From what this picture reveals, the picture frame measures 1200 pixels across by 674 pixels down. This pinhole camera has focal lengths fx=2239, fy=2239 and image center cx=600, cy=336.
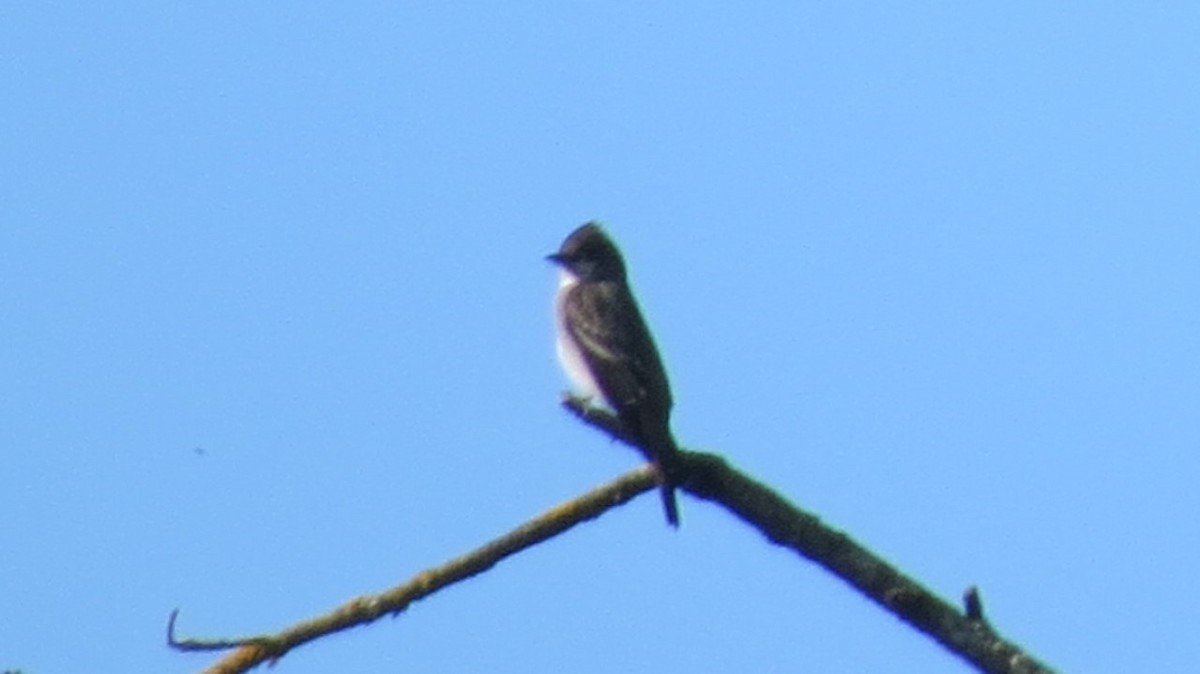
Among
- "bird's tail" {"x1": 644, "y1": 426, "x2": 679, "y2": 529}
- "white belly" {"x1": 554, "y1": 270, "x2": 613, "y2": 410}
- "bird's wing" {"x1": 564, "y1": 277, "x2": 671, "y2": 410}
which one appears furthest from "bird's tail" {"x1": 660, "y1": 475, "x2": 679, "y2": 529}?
"white belly" {"x1": 554, "y1": 270, "x2": 613, "y2": 410}

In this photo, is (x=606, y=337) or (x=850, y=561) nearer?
(x=850, y=561)

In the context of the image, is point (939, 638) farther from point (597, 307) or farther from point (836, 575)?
point (597, 307)

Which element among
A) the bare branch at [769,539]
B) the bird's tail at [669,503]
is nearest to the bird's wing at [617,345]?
the bird's tail at [669,503]

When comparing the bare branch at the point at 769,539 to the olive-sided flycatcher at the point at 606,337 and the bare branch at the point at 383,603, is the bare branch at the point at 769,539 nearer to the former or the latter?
the bare branch at the point at 383,603

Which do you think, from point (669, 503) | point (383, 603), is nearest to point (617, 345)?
point (669, 503)

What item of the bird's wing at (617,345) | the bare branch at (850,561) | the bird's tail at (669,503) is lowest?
the bare branch at (850,561)

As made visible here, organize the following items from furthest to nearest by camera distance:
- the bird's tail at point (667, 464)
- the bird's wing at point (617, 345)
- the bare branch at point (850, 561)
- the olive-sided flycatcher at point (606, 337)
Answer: the bird's wing at point (617, 345), the olive-sided flycatcher at point (606, 337), the bird's tail at point (667, 464), the bare branch at point (850, 561)

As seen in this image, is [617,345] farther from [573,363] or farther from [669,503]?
[669,503]

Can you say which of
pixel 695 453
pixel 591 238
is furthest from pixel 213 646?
pixel 591 238

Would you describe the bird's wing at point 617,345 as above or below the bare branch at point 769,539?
above

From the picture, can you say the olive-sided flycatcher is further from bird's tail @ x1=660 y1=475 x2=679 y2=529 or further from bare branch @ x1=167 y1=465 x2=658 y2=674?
bare branch @ x1=167 y1=465 x2=658 y2=674
